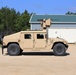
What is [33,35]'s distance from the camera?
21781mm

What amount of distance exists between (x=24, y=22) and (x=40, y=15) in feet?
26.0

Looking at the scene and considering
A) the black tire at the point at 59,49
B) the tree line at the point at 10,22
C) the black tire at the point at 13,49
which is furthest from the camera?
the tree line at the point at 10,22

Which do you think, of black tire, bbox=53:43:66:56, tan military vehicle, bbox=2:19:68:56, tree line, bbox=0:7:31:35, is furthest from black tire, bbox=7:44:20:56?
tree line, bbox=0:7:31:35

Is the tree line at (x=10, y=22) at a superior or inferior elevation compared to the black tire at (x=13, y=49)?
superior

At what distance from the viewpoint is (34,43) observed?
71.3ft

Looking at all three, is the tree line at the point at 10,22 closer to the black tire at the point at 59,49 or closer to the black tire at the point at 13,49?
the black tire at the point at 13,49

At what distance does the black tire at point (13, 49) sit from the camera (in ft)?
71.4

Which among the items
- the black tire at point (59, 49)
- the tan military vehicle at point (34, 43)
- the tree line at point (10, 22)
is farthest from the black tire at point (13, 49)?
the tree line at point (10, 22)

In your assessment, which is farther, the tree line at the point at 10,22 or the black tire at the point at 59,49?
the tree line at the point at 10,22

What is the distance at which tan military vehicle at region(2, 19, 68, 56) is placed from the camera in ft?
71.1

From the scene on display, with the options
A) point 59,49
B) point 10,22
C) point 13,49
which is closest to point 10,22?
point 10,22

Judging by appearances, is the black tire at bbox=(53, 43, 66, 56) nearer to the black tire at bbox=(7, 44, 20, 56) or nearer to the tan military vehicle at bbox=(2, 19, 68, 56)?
the tan military vehicle at bbox=(2, 19, 68, 56)

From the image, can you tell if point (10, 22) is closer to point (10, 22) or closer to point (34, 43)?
point (10, 22)

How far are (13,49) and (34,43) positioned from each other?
5.08 feet
